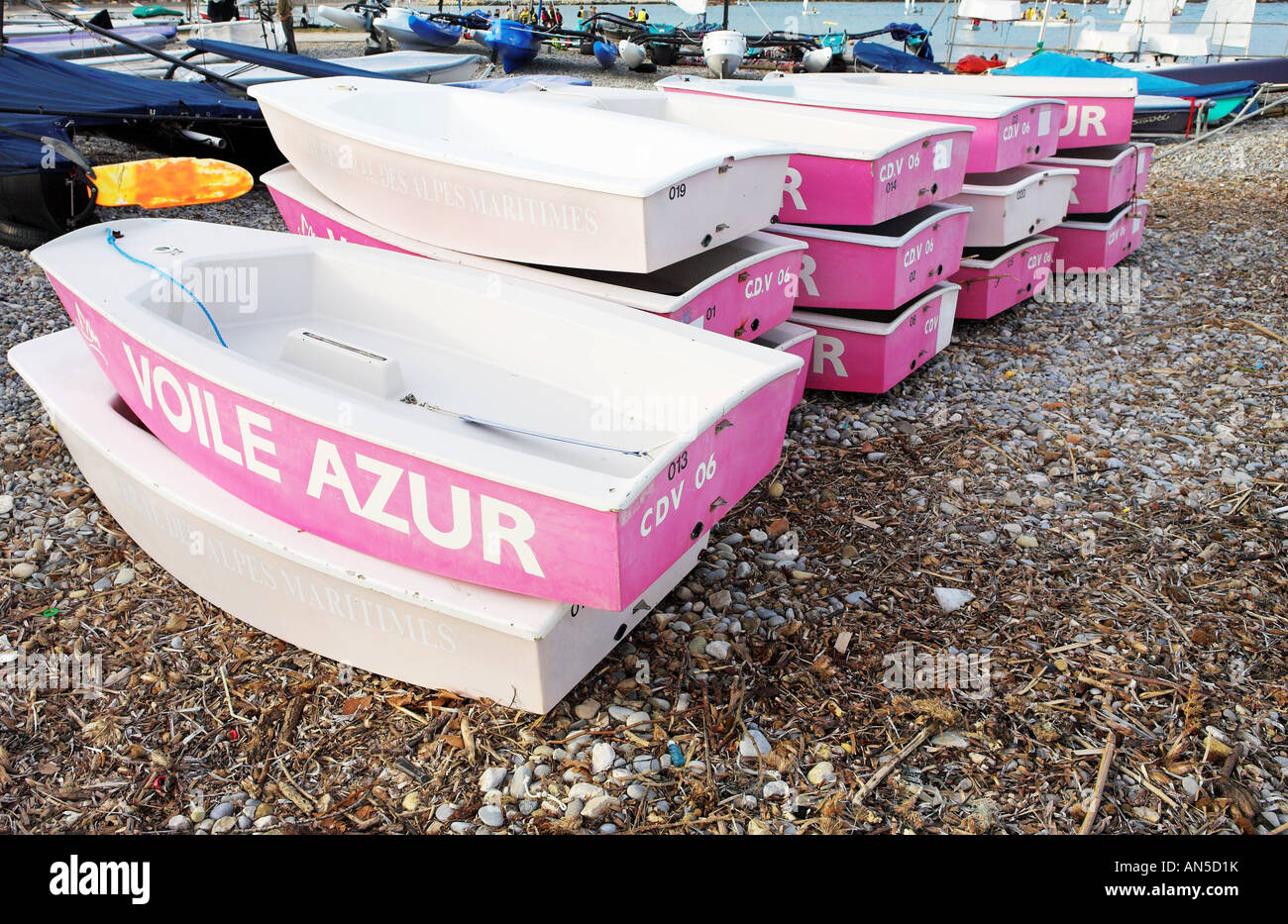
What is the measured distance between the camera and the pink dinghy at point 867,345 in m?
4.13

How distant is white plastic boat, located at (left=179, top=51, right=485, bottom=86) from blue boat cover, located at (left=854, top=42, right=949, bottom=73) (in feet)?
19.3

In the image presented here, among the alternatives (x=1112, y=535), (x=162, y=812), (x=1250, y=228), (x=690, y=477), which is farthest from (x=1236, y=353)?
(x=162, y=812)

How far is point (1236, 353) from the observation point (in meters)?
4.79

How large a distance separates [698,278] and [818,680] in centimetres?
180

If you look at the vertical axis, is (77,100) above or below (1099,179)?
above

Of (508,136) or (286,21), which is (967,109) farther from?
(286,21)

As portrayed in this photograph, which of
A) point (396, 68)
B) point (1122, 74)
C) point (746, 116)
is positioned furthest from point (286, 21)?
point (746, 116)

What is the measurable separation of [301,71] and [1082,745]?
28.5 feet

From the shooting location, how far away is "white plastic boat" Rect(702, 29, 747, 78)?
43.6ft

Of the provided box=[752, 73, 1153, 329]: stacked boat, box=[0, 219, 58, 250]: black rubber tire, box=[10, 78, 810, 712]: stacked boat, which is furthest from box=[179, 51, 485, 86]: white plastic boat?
box=[10, 78, 810, 712]: stacked boat

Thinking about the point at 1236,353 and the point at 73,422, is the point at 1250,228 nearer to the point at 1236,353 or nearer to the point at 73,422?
the point at 1236,353

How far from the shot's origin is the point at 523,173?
11.2 ft

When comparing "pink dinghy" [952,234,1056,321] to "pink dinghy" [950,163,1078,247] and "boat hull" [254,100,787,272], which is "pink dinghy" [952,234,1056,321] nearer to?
"pink dinghy" [950,163,1078,247]

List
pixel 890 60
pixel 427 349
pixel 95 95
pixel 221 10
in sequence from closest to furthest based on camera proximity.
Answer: pixel 427 349 → pixel 95 95 → pixel 890 60 → pixel 221 10
